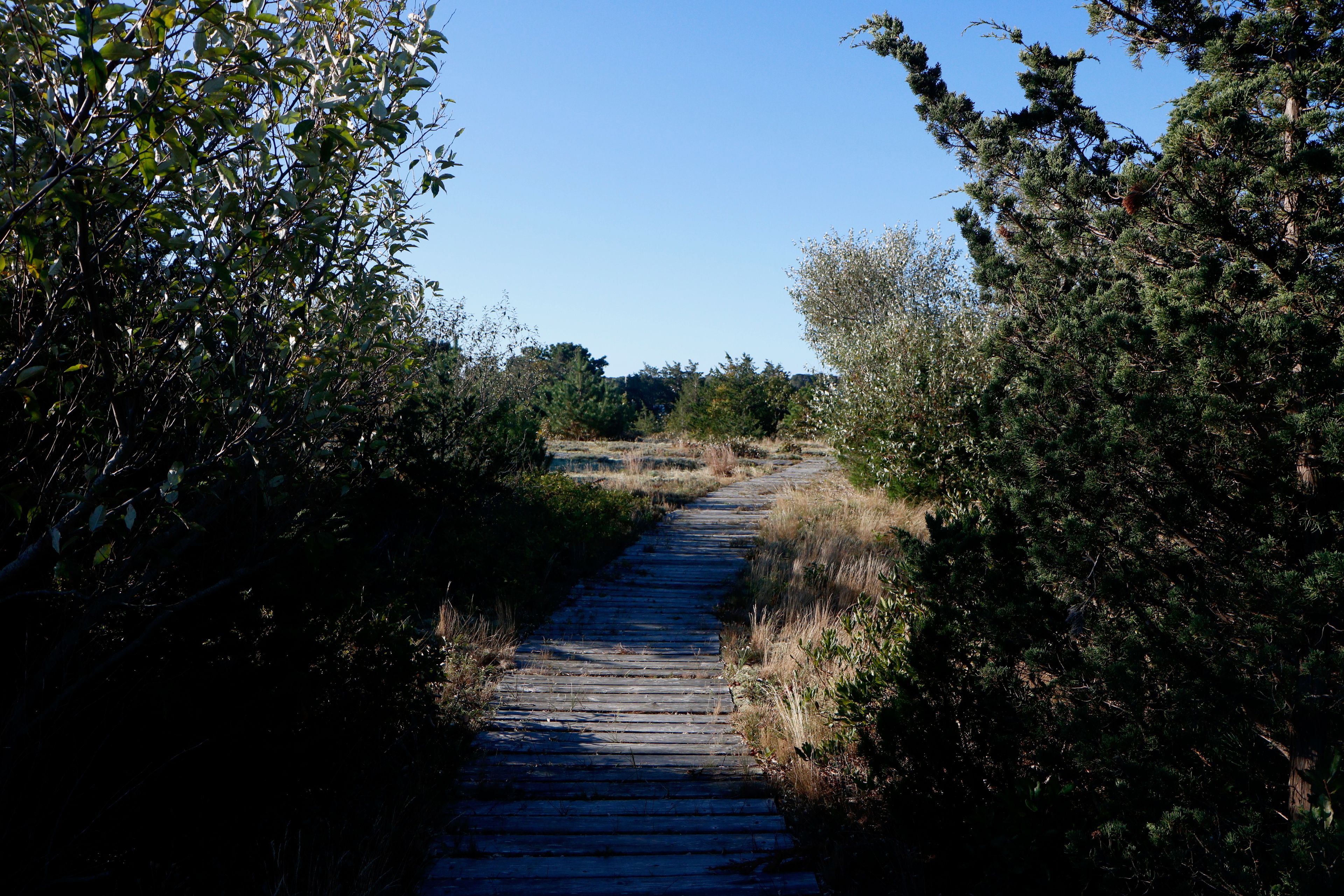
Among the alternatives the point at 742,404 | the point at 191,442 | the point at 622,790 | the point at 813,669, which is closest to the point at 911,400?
the point at 813,669

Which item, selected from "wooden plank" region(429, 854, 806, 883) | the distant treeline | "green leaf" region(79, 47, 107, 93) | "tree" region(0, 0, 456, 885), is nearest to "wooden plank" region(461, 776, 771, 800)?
"wooden plank" region(429, 854, 806, 883)

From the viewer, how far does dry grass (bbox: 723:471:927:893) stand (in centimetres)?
402

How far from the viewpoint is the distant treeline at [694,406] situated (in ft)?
88.3

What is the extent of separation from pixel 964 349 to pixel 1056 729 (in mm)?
9320

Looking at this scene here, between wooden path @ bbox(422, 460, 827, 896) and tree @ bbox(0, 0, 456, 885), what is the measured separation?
164 centimetres

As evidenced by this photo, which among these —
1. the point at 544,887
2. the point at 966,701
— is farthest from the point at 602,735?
the point at 966,701

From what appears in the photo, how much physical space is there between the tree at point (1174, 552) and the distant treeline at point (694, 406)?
1967 centimetres

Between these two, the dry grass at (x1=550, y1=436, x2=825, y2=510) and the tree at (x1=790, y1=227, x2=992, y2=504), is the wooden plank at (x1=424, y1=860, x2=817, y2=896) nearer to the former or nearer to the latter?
the tree at (x1=790, y1=227, x2=992, y2=504)

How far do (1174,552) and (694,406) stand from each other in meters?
27.6

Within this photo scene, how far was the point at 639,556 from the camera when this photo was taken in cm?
1106

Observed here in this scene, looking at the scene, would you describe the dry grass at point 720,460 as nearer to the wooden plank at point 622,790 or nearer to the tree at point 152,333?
the wooden plank at point 622,790

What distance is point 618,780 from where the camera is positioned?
4.78 m

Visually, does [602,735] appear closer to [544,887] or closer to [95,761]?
[544,887]

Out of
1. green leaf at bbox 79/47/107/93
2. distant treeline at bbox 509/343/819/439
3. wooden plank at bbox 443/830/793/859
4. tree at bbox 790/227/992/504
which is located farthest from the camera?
distant treeline at bbox 509/343/819/439
